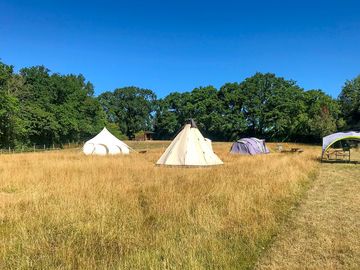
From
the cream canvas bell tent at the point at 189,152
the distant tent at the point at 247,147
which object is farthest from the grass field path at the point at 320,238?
the distant tent at the point at 247,147

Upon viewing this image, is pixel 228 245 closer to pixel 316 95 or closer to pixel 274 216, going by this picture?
pixel 274 216

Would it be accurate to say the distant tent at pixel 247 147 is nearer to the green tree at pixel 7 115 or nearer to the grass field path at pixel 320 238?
the grass field path at pixel 320 238

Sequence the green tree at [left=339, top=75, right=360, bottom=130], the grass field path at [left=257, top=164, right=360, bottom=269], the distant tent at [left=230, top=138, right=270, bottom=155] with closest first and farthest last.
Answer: the grass field path at [left=257, top=164, right=360, bottom=269] → the distant tent at [left=230, top=138, right=270, bottom=155] → the green tree at [left=339, top=75, right=360, bottom=130]

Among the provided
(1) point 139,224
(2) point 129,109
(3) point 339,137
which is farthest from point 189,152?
(2) point 129,109

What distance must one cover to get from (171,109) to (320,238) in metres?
83.3

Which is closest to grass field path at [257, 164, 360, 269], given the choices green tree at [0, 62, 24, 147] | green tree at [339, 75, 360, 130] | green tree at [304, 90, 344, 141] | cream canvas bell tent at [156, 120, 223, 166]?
cream canvas bell tent at [156, 120, 223, 166]

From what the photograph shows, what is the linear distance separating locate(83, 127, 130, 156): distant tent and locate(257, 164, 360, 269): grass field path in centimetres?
2567

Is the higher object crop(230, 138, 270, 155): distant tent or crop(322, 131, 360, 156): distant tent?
crop(322, 131, 360, 156): distant tent

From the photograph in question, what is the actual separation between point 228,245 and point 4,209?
5261 mm

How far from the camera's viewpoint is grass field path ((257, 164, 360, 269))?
509 cm

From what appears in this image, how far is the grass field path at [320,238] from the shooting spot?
509cm

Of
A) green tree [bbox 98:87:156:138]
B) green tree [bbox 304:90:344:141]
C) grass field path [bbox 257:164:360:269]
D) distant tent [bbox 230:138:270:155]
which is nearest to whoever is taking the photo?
grass field path [bbox 257:164:360:269]

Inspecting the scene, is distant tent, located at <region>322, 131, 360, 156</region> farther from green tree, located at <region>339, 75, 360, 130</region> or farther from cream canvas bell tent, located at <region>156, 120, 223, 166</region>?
green tree, located at <region>339, 75, 360, 130</region>

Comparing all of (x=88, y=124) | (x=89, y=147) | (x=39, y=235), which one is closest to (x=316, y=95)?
(x=88, y=124)
